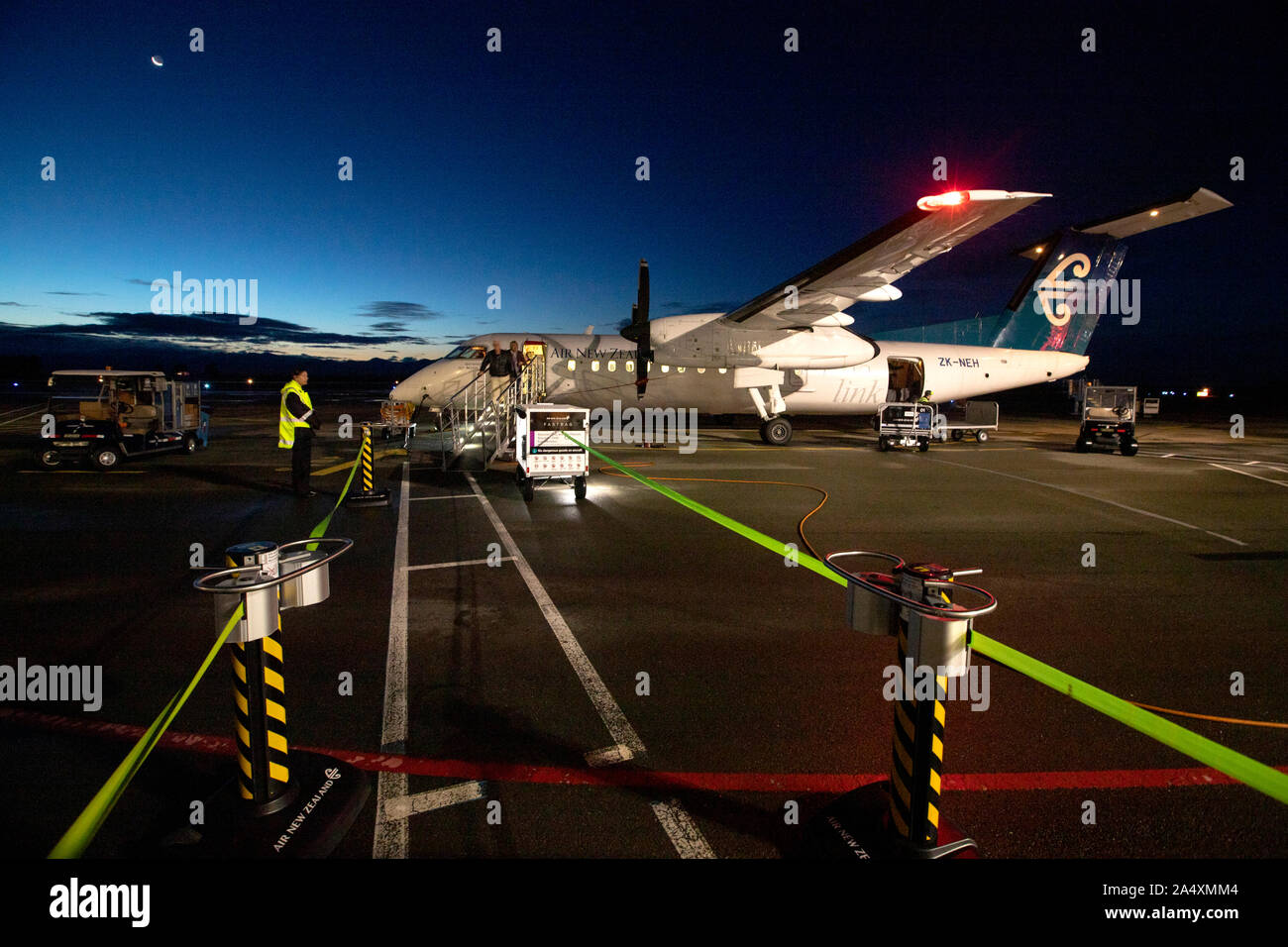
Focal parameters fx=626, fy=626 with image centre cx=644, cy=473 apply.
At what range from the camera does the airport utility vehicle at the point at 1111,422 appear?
727 inches

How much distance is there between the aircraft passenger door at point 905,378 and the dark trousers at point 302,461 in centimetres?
1829

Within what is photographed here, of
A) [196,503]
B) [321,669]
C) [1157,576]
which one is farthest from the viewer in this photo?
[196,503]

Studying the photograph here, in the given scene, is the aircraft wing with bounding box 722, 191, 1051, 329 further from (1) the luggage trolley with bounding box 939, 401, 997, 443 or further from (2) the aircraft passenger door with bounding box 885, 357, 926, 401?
(1) the luggage trolley with bounding box 939, 401, 997, 443

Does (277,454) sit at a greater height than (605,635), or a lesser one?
greater

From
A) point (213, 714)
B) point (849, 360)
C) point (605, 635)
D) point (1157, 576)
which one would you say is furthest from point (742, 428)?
point (213, 714)

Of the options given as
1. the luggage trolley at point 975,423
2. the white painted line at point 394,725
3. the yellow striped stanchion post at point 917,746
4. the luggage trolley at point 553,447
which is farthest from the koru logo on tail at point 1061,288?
the yellow striped stanchion post at point 917,746

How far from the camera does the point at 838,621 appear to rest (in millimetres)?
6035

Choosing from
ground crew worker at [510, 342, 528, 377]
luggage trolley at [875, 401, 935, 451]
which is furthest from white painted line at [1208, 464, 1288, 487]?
ground crew worker at [510, 342, 528, 377]

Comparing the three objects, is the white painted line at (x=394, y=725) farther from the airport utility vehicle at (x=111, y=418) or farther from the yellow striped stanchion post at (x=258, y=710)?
the airport utility vehicle at (x=111, y=418)

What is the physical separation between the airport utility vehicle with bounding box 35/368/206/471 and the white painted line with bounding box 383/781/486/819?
15464mm
